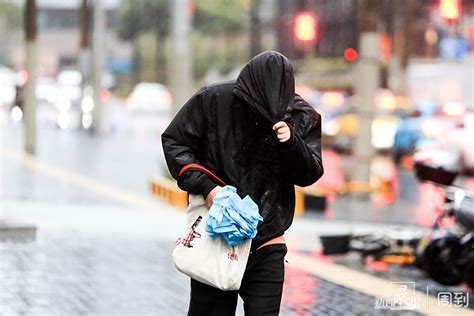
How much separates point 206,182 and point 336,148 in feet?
110

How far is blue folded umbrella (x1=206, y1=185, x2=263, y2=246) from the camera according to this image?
20.5ft

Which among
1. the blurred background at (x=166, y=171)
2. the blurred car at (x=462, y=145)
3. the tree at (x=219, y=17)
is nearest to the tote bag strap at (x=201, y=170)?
the blurred background at (x=166, y=171)

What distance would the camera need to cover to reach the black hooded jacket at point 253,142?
6.39 meters

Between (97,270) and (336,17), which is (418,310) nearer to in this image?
(97,270)

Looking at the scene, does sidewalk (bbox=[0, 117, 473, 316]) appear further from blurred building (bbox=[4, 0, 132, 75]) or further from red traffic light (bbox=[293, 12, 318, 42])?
blurred building (bbox=[4, 0, 132, 75])

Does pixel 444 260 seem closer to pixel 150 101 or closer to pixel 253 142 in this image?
pixel 253 142

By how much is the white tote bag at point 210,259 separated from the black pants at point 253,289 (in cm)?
16

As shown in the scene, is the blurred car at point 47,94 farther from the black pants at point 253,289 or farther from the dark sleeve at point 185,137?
the black pants at point 253,289

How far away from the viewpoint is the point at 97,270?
12.0 m

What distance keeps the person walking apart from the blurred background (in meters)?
3.54

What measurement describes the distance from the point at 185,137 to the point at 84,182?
16571 mm

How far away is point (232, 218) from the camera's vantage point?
6.21 metres

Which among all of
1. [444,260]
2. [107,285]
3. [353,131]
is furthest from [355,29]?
[107,285]

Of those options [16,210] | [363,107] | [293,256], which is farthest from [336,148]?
[293,256]
